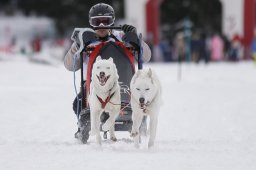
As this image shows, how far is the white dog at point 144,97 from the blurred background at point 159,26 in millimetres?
13689

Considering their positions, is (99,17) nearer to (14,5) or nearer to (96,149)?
(96,149)

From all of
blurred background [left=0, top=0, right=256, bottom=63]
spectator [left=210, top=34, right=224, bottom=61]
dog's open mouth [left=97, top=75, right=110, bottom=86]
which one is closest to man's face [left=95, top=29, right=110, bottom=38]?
dog's open mouth [left=97, top=75, right=110, bottom=86]

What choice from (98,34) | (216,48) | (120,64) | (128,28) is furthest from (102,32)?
(216,48)

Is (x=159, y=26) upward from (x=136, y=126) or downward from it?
upward

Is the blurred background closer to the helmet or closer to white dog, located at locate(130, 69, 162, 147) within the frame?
the helmet

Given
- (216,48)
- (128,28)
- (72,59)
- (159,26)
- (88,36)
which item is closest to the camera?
(88,36)

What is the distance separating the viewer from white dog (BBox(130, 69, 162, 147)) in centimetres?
609

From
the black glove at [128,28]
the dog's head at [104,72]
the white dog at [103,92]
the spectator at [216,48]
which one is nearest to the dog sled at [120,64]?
the black glove at [128,28]

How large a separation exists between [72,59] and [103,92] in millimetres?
1047

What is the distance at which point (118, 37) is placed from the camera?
23.4ft

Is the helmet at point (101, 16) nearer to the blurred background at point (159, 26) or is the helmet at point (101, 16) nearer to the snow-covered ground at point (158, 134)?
the snow-covered ground at point (158, 134)

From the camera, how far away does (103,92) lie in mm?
6285

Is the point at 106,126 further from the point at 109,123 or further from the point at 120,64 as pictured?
the point at 120,64

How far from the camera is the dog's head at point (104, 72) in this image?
621cm
